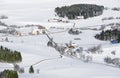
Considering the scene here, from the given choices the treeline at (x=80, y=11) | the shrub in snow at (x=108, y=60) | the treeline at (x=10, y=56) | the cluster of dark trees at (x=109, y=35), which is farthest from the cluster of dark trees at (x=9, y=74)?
the treeline at (x=80, y=11)

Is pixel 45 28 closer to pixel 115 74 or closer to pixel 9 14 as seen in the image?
pixel 9 14

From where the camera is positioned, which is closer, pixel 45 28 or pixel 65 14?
pixel 45 28

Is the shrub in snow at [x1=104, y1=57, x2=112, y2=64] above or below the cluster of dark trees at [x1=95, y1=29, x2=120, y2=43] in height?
below

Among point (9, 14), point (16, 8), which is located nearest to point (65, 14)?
point (9, 14)

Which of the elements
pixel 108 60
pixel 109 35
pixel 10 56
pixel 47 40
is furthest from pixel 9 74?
pixel 109 35

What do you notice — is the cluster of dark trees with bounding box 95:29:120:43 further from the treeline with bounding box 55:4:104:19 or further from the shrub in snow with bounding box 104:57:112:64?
the treeline with bounding box 55:4:104:19

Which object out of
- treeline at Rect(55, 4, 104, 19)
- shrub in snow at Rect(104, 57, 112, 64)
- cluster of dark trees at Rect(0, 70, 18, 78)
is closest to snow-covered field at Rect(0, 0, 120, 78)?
shrub in snow at Rect(104, 57, 112, 64)
